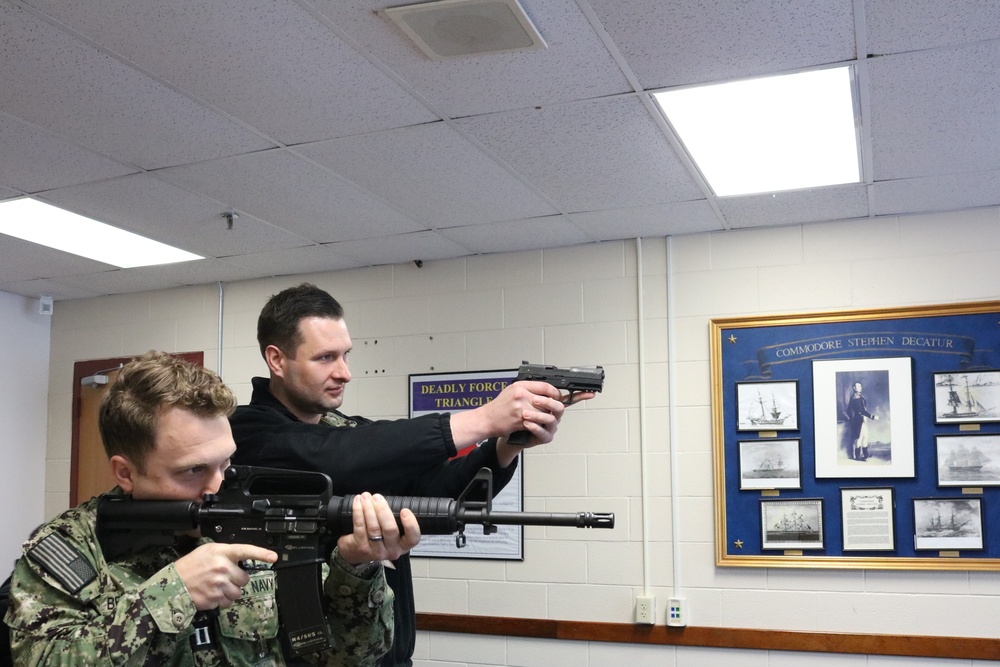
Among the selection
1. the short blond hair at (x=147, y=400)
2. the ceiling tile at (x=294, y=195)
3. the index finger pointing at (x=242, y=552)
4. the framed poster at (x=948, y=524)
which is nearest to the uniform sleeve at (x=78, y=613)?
the index finger pointing at (x=242, y=552)

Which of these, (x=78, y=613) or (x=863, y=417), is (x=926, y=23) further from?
(x=78, y=613)

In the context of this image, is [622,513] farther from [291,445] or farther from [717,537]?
[291,445]

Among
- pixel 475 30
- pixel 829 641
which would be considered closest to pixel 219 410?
pixel 475 30

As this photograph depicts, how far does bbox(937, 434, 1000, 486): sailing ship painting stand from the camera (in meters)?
4.05

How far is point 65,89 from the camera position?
9.55 ft

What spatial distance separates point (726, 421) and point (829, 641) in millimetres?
1044

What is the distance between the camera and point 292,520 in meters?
1.85

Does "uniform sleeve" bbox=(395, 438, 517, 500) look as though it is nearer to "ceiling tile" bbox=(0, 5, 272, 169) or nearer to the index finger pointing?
the index finger pointing

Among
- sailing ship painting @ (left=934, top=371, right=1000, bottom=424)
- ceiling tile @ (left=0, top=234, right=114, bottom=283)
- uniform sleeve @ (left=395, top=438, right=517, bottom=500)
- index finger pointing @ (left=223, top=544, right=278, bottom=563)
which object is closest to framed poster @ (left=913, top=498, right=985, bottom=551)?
sailing ship painting @ (left=934, top=371, right=1000, bottom=424)

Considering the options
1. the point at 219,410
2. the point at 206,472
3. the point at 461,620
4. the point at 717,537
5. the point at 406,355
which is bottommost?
the point at 461,620

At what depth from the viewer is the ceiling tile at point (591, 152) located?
3162 millimetres

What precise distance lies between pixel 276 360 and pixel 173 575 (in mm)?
907

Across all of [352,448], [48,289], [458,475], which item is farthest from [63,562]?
[48,289]

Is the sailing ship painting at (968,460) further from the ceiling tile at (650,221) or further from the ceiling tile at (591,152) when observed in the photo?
the ceiling tile at (591,152)
